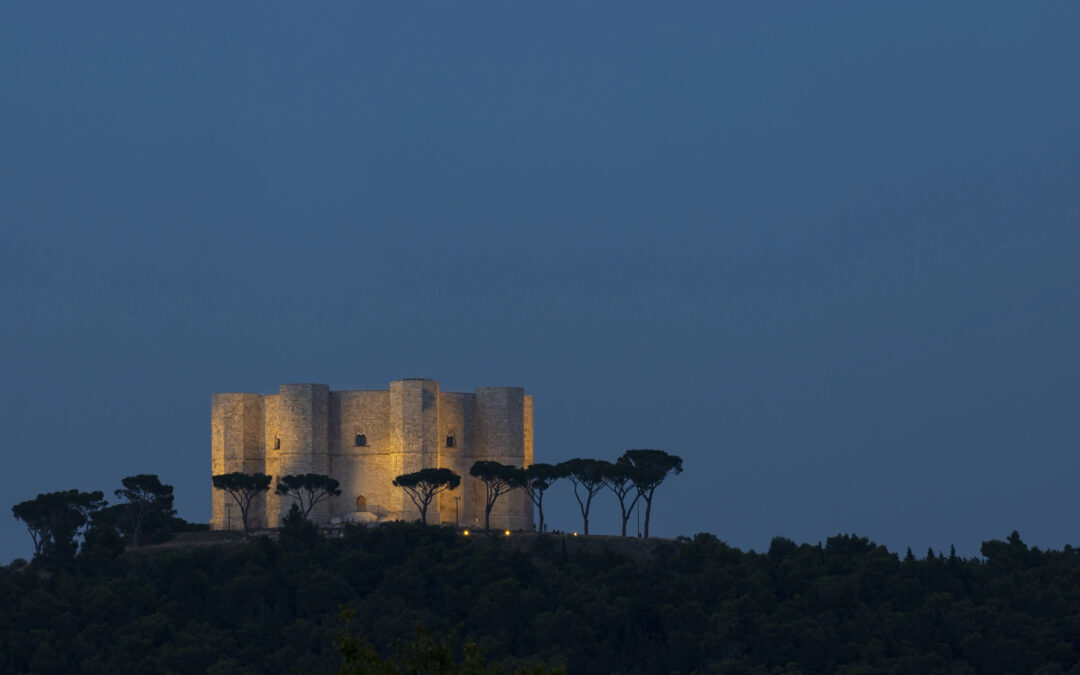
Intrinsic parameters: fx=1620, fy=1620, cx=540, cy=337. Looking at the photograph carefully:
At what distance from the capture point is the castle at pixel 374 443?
10512cm

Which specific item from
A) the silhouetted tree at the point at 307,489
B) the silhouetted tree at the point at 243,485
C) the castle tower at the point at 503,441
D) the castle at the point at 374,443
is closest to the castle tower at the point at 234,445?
the castle at the point at 374,443

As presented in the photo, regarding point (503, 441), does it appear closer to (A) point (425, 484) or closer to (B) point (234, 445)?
(A) point (425, 484)

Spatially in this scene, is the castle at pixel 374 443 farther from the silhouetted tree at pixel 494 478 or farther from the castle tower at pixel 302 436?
the silhouetted tree at pixel 494 478

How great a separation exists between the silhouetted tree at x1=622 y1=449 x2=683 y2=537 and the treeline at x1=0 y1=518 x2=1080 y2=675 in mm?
6319

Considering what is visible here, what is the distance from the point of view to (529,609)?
89625mm

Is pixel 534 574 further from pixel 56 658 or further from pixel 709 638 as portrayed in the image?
pixel 56 658

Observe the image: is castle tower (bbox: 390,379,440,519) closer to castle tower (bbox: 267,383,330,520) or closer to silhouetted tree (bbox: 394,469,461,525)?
silhouetted tree (bbox: 394,469,461,525)

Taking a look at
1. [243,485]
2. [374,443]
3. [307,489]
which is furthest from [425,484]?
[243,485]

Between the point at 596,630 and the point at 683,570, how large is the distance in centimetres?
1022

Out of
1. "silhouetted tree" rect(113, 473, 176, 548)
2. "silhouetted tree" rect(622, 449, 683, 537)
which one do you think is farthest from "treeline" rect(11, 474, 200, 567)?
"silhouetted tree" rect(622, 449, 683, 537)

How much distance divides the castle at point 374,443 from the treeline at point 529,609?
6.96 metres

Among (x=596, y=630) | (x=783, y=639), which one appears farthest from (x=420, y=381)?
(x=783, y=639)

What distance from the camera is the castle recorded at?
105125 millimetres

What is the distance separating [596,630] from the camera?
8831cm
